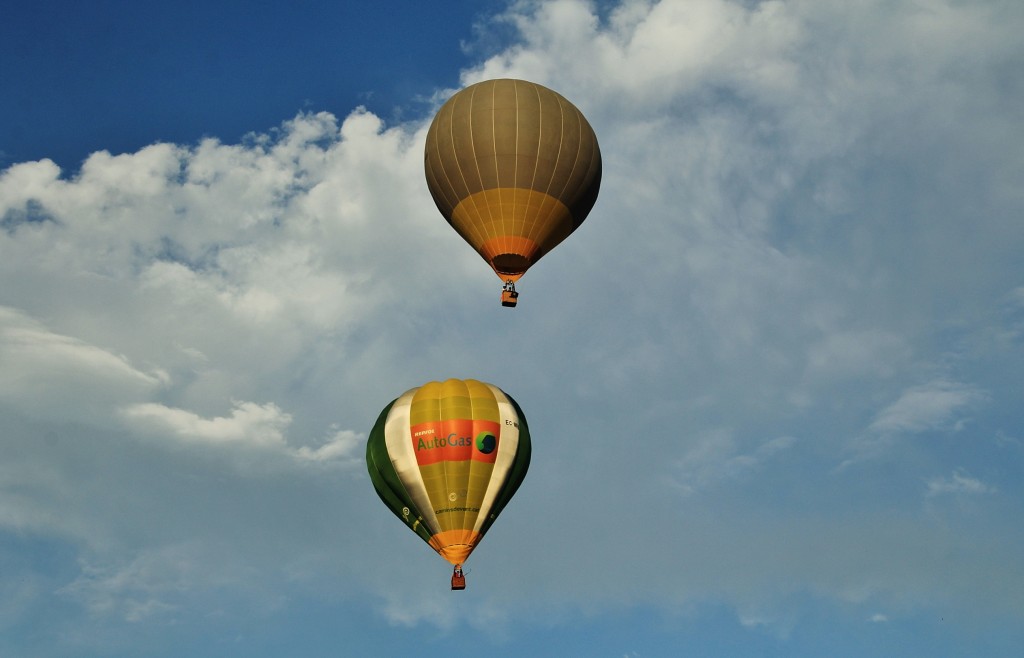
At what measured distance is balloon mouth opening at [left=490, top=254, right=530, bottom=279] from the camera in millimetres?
46469

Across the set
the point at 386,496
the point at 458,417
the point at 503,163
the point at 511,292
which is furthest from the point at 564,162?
the point at 386,496

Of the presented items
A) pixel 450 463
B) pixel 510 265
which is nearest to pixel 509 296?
pixel 510 265

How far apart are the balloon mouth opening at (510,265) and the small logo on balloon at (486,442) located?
7081 mm

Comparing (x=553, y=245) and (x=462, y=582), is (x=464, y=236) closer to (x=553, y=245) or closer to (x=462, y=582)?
(x=553, y=245)

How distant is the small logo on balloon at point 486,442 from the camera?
42719mm

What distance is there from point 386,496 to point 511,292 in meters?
9.16

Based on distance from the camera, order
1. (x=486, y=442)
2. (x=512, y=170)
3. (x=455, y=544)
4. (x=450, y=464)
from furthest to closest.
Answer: (x=512, y=170), (x=486, y=442), (x=455, y=544), (x=450, y=464)

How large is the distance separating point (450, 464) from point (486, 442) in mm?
1506

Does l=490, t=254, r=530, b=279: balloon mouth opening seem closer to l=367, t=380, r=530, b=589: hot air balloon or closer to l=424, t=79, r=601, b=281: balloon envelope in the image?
l=424, t=79, r=601, b=281: balloon envelope

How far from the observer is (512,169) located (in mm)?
45469

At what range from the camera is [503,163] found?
45.4m

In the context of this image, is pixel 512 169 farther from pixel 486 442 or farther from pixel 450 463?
pixel 450 463

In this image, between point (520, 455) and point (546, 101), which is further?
point (546, 101)

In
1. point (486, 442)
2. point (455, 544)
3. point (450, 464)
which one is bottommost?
point (455, 544)
